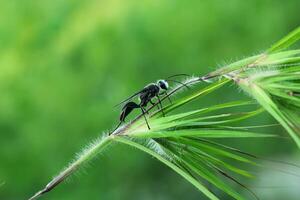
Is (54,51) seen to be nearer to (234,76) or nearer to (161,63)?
(161,63)

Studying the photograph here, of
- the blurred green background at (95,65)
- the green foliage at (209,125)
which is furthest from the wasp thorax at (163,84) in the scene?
the blurred green background at (95,65)

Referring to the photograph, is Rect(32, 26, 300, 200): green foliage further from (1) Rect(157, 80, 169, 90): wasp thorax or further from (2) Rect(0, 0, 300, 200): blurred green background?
(2) Rect(0, 0, 300, 200): blurred green background

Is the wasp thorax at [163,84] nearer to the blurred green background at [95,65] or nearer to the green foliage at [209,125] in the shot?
the green foliage at [209,125]

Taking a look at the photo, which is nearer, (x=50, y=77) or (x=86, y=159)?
(x=86, y=159)

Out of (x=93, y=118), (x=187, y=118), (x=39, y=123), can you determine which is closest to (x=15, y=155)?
(x=39, y=123)

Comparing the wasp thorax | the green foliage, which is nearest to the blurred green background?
the wasp thorax

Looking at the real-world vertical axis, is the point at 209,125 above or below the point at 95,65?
below

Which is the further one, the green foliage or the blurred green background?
the blurred green background

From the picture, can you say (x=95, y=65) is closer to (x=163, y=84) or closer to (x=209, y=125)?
(x=163, y=84)

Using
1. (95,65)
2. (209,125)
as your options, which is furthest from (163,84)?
(95,65)
